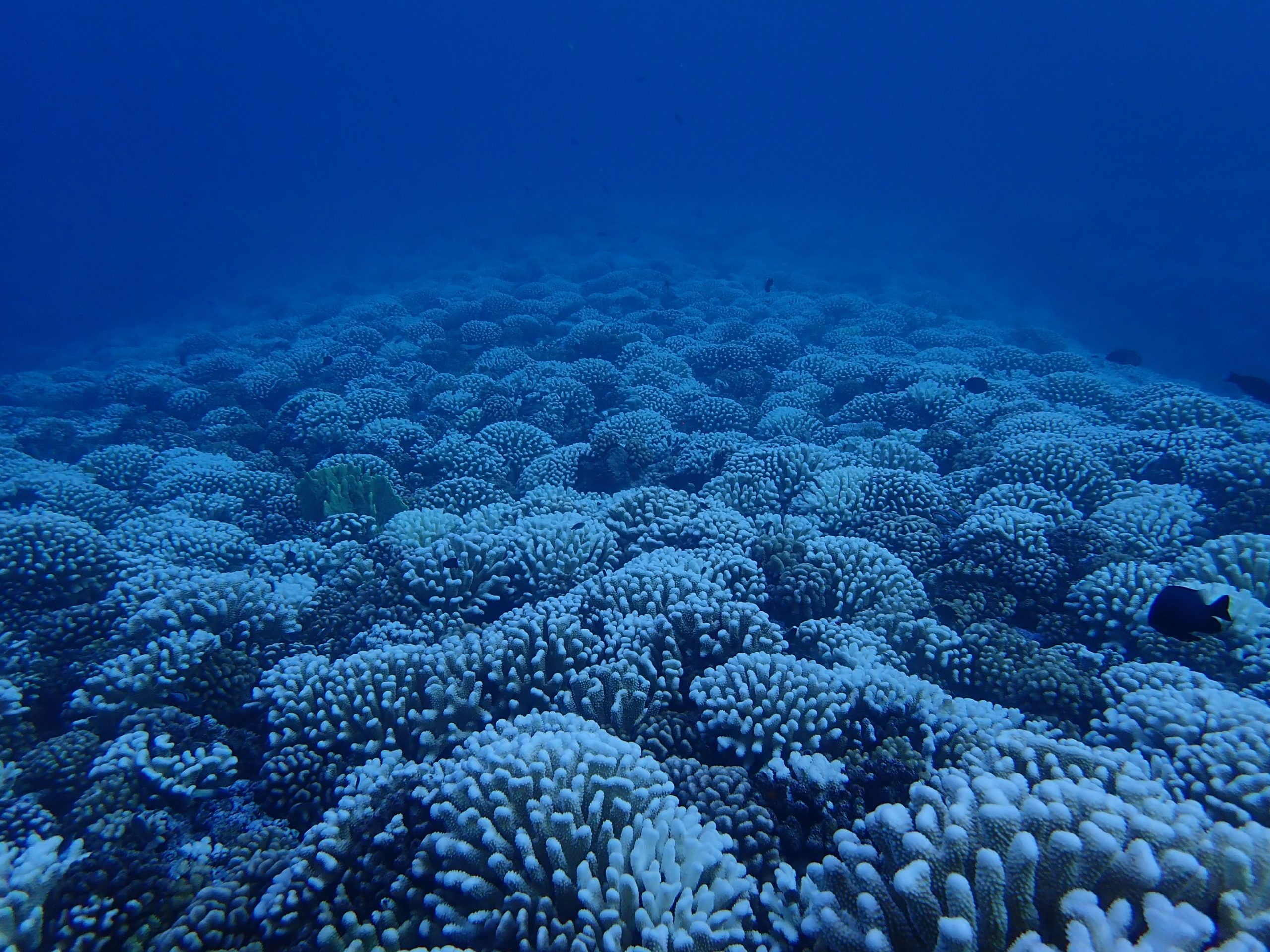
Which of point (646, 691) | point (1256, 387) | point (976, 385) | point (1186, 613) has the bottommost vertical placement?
point (1186, 613)

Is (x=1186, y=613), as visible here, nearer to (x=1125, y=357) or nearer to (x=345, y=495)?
(x=345, y=495)

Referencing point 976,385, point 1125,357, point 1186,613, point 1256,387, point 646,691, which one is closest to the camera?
point 1186,613

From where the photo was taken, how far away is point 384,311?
20688 millimetres

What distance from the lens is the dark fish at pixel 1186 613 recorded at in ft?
11.0

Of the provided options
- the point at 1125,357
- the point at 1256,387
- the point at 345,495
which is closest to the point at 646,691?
the point at 345,495

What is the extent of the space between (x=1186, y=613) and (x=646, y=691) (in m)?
3.39

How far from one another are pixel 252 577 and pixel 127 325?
47.2 meters

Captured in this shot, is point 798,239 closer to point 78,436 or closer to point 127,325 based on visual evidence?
point 78,436

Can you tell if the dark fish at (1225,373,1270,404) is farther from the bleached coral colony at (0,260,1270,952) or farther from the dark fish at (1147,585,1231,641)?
the dark fish at (1147,585,1231,641)

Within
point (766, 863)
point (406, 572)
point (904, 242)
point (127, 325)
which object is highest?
point (904, 242)

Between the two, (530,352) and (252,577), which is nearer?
(252,577)

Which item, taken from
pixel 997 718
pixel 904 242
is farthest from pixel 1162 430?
pixel 904 242

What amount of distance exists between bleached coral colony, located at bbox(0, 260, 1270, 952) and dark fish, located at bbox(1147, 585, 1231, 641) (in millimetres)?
542

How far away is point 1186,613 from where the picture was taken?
3.39m
